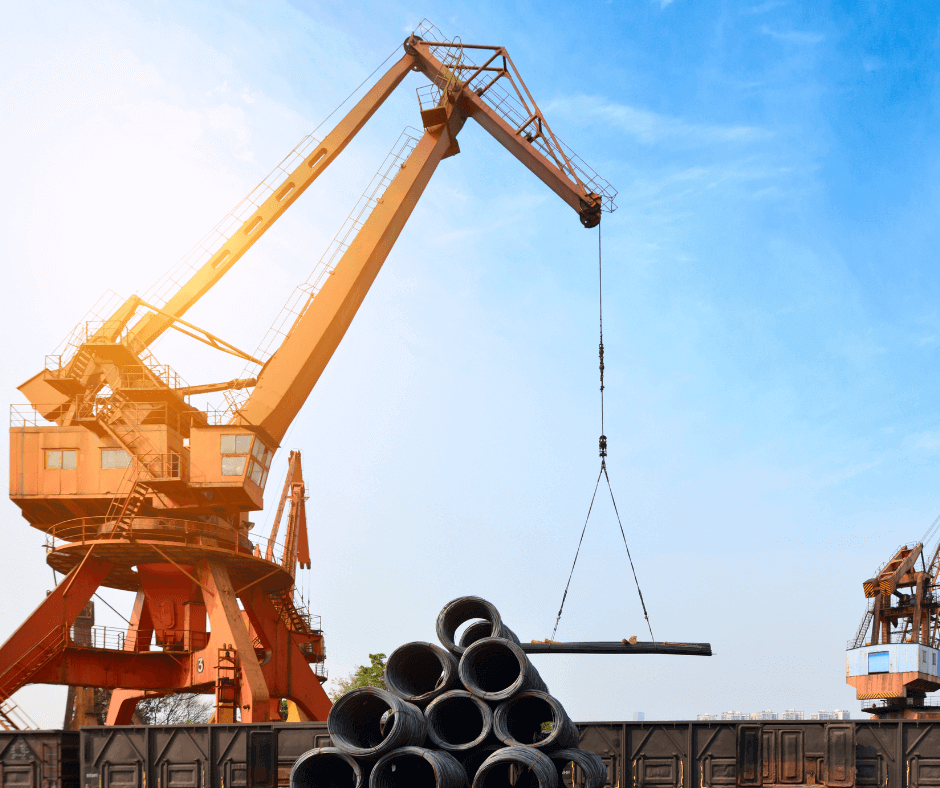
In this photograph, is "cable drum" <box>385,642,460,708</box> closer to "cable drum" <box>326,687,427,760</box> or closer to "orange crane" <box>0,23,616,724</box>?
"cable drum" <box>326,687,427,760</box>

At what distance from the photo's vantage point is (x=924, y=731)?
52.2ft

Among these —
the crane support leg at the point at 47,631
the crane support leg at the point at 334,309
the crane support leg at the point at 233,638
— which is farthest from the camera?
the crane support leg at the point at 334,309

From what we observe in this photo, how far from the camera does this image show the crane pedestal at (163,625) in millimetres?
25281

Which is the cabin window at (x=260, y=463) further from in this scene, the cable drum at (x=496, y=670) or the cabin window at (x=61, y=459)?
the cable drum at (x=496, y=670)

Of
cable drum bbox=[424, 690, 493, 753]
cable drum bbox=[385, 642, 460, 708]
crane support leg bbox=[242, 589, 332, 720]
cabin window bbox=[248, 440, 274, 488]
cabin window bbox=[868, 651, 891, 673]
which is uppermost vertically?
cabin window bbox=[248, 440, 274, 488]

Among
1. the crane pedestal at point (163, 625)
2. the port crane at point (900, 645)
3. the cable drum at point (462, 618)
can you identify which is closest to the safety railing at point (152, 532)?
the crane pedestal at point (163, 625)

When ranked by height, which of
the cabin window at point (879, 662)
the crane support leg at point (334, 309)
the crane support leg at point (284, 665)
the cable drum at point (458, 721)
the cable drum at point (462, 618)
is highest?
the crane support leg at point (334, 309)

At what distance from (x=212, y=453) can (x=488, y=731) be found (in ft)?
52.4

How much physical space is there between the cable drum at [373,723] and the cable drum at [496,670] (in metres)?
0.93

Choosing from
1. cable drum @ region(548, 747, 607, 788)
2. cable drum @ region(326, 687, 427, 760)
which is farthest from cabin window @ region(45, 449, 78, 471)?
cable drum @ region(548, 747, 607, 788)

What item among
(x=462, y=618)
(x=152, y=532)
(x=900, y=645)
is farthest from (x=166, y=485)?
(x=900, y=645)

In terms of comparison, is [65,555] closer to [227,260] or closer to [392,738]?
[227,260]

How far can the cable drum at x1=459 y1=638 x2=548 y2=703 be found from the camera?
512 inches

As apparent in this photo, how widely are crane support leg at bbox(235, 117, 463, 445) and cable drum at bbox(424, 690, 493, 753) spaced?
14.7 meters
